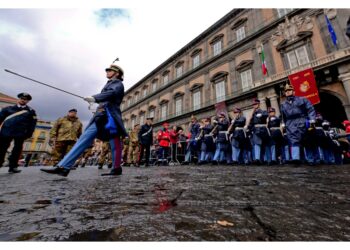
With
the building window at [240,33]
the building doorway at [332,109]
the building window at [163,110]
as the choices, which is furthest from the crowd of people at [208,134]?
the building window at [163,110]

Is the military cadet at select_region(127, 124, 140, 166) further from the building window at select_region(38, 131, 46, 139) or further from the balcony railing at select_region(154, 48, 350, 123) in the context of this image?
the building window at select_region(38, 131, 46, 139)

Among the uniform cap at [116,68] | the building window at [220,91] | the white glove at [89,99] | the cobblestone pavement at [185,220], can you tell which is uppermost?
the building window at [220,91]

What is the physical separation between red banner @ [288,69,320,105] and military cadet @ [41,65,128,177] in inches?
434

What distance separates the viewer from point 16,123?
3943mm

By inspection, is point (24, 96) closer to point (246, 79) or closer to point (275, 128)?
point (275, 128)

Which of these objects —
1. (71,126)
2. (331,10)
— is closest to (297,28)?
(331,10)

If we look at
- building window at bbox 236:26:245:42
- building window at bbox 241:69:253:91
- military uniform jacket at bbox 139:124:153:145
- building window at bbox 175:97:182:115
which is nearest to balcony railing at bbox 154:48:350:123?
building window at bbox 241:69:253:91

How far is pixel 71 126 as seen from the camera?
5066 mm

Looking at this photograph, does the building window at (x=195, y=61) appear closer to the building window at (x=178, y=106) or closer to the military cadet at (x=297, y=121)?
the building window at (x=178, y=106)

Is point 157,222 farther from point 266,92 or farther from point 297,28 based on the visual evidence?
point 297,28

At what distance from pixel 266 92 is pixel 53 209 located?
46.6 feet

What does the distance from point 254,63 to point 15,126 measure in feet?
51.0

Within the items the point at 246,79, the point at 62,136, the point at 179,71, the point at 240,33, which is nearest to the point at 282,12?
the point at 240,33

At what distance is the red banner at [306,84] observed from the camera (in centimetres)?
1001
